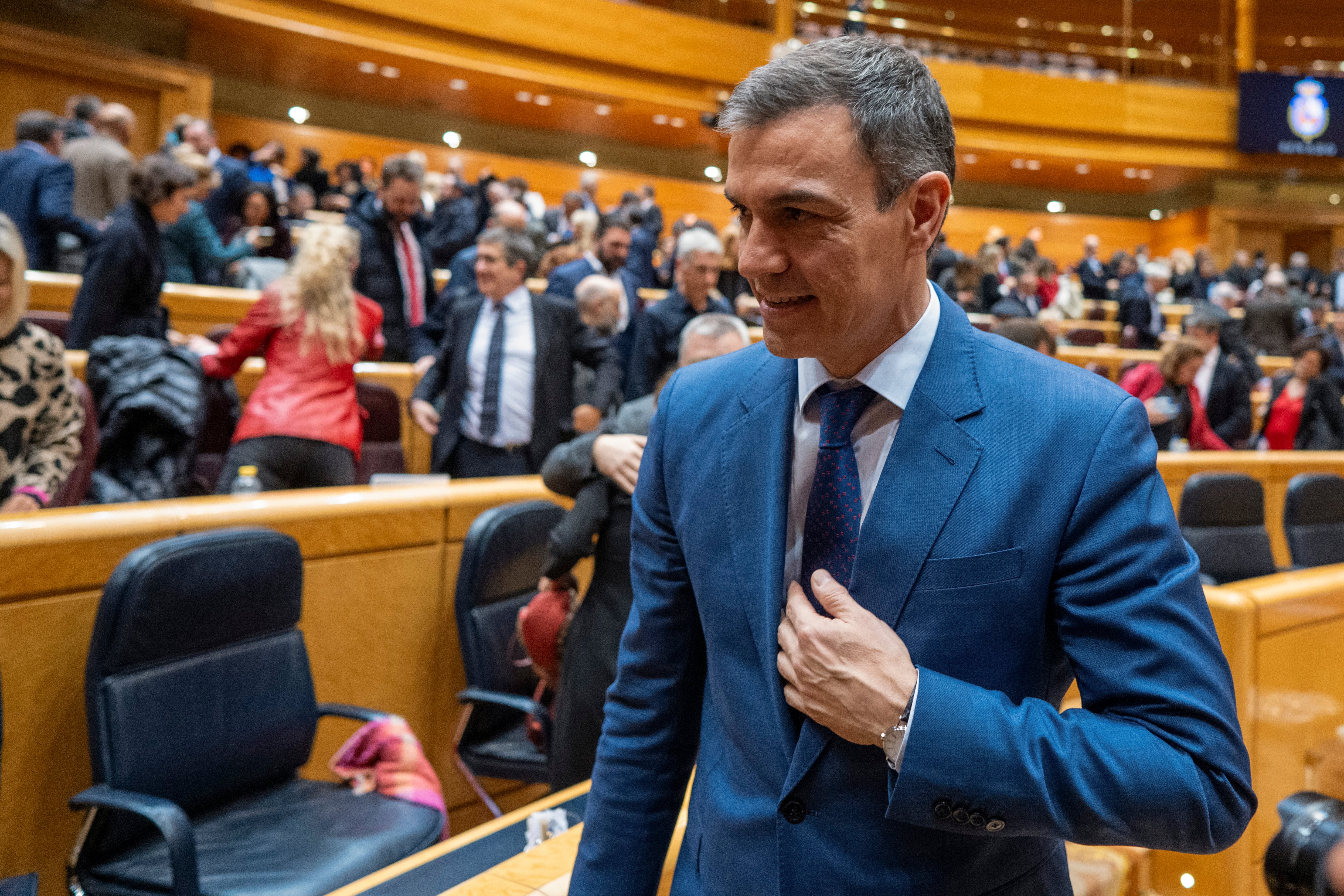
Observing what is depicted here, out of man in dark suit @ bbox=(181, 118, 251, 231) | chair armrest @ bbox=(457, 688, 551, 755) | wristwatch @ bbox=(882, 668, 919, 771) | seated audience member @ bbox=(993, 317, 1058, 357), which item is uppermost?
man in dark suit @ bbox=(181, 118, 251, 231)

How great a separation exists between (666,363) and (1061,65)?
15.8 metres

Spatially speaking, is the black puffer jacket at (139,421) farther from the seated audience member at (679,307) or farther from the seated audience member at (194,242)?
the seated audience member at (194,242)

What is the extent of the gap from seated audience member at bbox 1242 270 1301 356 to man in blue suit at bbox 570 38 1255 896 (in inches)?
425

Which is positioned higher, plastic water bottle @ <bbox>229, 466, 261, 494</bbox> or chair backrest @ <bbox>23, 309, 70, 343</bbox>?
chair backrest @ <bbox>23, 309, 70, 343</bbox>

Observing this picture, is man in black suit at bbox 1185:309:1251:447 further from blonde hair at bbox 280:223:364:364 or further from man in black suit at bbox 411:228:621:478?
blonde hair at bbox 280:223:364:364


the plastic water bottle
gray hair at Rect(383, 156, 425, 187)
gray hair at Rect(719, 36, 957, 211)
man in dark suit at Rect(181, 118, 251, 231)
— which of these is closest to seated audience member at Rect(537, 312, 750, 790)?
the plastic water bottle

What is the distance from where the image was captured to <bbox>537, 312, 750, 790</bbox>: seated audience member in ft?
7.04

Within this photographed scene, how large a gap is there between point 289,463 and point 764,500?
2.67 meters

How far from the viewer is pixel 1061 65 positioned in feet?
56.4

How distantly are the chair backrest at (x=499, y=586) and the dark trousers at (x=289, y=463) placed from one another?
0.72m

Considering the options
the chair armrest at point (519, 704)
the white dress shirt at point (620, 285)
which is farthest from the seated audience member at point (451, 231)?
the chair armrest at point (519, 704)

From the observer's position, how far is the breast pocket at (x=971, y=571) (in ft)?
2.60

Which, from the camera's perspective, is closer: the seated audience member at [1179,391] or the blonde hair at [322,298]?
the blonde hair at [322,298]

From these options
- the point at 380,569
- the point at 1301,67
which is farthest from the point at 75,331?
the point at 1301,67
